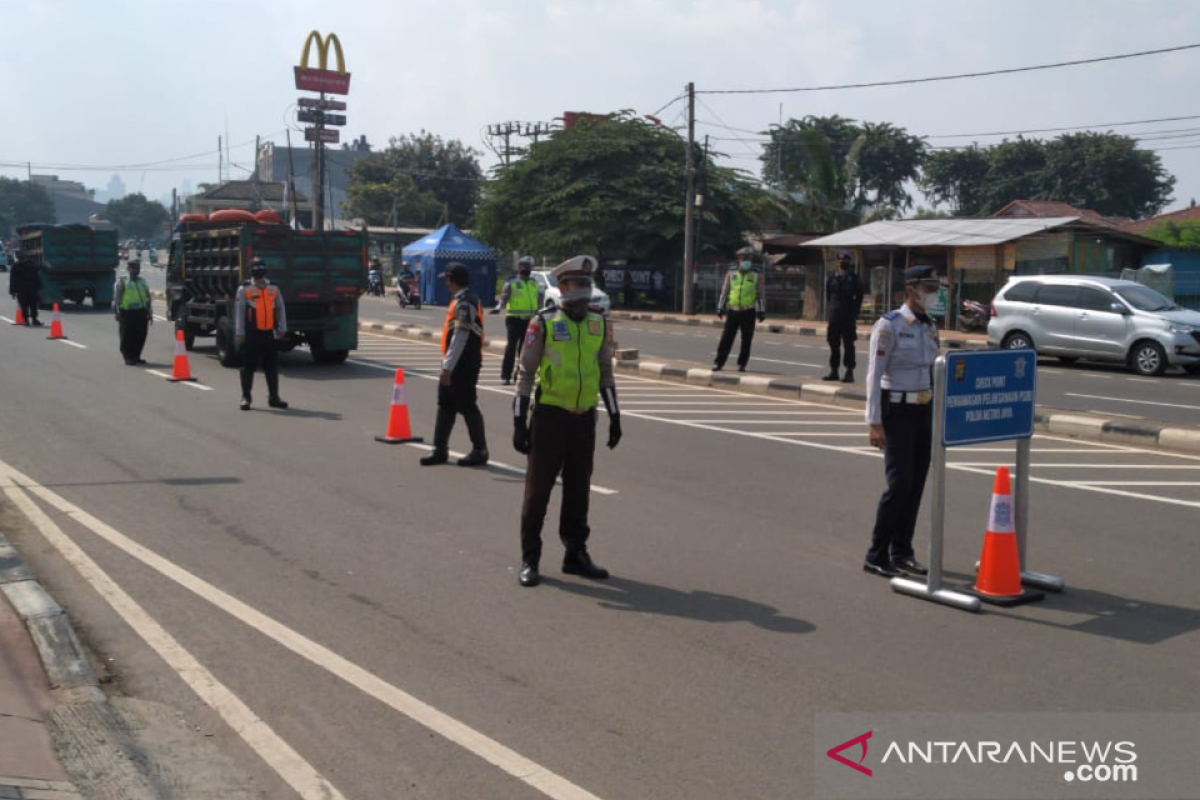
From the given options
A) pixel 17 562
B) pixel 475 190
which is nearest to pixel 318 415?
pixel 17 562

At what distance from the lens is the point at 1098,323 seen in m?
21.4

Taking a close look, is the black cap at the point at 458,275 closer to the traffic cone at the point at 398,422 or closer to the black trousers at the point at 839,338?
the traffic cone at the point at 398,422

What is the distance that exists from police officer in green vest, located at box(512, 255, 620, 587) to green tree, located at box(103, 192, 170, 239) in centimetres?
14455

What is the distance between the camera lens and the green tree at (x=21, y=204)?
121m

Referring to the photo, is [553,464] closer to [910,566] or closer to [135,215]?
[910,566]

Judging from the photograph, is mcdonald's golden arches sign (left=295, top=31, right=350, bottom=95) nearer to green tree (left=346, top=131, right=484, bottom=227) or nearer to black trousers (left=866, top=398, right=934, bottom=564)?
green tree (left=346, top=131, right=484, bottom=227)

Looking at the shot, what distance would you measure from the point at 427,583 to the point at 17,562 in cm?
249

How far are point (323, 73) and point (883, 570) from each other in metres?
66.4

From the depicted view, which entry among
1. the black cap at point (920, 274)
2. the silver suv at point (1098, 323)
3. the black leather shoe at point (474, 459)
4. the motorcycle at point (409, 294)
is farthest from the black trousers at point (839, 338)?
the motorcycle at point (409, 294)

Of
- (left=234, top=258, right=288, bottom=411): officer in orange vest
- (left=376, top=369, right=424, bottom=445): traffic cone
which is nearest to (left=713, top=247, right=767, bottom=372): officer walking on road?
(left=234, top=258, right=288, bottom=411): officer in orange vest

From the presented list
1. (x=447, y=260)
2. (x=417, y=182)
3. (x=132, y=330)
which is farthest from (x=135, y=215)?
(x=132, y=330)

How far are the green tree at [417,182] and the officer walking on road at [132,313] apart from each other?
217 feet

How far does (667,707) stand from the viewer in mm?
5133

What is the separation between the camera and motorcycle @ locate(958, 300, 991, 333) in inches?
1202
